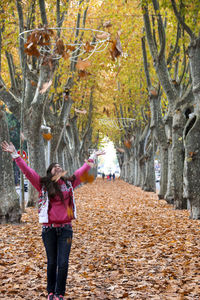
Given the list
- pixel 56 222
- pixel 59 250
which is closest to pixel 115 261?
pixel 59 250

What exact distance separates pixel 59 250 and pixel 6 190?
681cm

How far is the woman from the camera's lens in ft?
14.7

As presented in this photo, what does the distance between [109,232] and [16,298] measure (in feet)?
17.9

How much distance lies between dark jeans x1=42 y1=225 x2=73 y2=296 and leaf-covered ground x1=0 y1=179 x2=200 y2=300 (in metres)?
0.71

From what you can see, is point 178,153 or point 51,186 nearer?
point 51,186

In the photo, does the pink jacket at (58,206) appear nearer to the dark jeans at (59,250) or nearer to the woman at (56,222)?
the woman at (56,222)

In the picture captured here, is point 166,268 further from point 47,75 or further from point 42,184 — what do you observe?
point 47,75

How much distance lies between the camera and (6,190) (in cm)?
1098

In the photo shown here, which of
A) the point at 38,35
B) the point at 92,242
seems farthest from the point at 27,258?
the point at 38,35

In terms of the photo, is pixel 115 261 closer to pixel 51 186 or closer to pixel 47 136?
pixel 51 186

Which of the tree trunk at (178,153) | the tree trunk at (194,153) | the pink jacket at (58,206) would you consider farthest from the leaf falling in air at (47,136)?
the pink jacket at (58,206)

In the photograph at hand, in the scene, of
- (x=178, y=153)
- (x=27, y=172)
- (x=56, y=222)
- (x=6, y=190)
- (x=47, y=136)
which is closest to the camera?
(x=56, y=222)

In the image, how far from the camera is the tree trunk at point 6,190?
431 inches

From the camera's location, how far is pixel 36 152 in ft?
52.1
